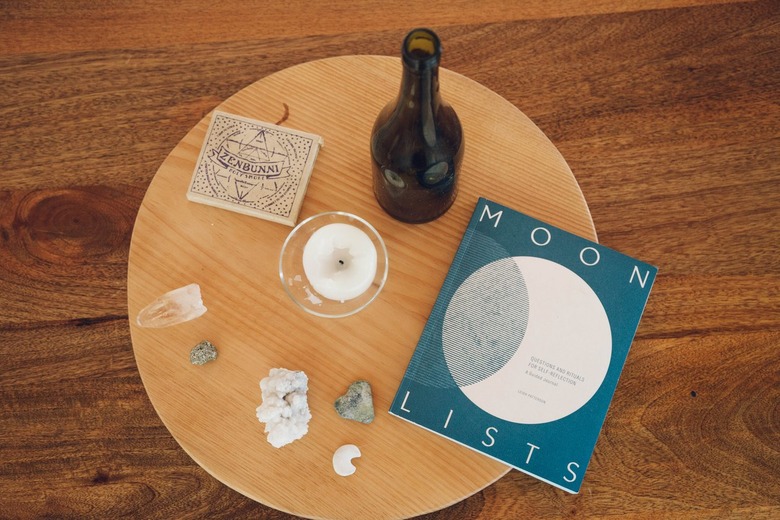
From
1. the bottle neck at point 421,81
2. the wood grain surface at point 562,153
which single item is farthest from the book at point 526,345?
the wood grain surface at point 562,153

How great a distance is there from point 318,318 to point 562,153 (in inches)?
27.5

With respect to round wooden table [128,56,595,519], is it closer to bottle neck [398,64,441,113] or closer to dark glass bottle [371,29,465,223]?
dark glass bottle [371,29,465,223]

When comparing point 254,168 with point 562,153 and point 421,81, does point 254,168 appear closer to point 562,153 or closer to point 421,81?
point 421,81

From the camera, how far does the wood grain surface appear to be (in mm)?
1076

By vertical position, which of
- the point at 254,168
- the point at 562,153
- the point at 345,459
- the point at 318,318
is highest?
the point at 562,153

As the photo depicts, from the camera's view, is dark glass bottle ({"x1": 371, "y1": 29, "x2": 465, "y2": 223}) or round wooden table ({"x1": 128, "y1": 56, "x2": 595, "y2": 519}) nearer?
dark glass bottle ({"x1": 371, "y1": 29, "x2": 465, "y2": 223})

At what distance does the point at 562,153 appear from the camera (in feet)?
3.90

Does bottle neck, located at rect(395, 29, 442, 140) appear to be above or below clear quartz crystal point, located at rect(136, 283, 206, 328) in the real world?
above

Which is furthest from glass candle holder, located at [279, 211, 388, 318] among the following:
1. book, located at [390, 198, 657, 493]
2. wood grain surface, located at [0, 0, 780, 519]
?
wood grain surface, located at [0, 0, 780, 519]

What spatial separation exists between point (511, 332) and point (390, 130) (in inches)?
12.3

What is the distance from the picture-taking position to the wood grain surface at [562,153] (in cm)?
108

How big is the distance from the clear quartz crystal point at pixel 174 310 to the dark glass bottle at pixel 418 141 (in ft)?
0.96

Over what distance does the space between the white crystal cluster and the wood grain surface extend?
17.2 inches

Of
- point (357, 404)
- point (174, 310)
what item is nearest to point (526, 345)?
point (357, 404)
